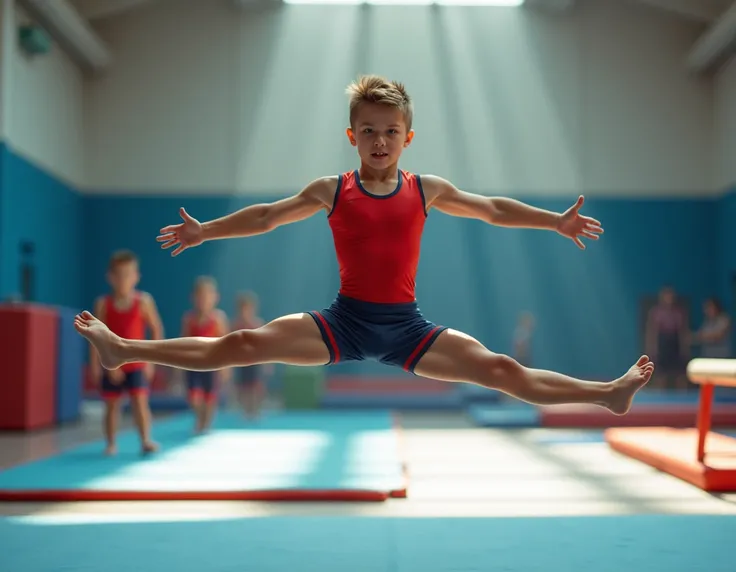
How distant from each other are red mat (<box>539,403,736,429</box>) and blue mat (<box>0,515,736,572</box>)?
5413 millimetres

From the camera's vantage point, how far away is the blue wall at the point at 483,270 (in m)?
15.4

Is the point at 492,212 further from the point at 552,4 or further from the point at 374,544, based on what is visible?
the point at 552,4

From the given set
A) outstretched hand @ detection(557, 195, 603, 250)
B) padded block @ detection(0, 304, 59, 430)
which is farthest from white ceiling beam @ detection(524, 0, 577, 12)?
outstretched hand @ detection(557, 195, 603, 250)

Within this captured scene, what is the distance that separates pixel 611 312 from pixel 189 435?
10.4 metres

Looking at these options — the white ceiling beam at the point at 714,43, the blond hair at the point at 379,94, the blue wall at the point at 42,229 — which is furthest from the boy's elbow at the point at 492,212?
the white ceiling beam at the point at 714,43

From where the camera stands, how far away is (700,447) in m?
5.23

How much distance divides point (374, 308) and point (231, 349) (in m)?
0.63

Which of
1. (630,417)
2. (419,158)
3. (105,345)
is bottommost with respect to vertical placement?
(630,417)

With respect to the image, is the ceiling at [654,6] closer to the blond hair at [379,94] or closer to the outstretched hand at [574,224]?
the outstretched hand at [574,224]

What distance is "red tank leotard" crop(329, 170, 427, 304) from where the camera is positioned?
10.7 ft

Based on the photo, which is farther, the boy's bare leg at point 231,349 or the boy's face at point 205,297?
the boy's face at point 205,297

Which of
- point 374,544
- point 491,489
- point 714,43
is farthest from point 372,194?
point 714,43

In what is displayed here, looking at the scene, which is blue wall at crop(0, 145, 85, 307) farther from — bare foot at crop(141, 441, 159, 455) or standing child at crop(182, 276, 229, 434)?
bare foot at crop(141, 441, 159, 455)

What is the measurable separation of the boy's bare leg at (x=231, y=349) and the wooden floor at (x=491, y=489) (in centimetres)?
115
